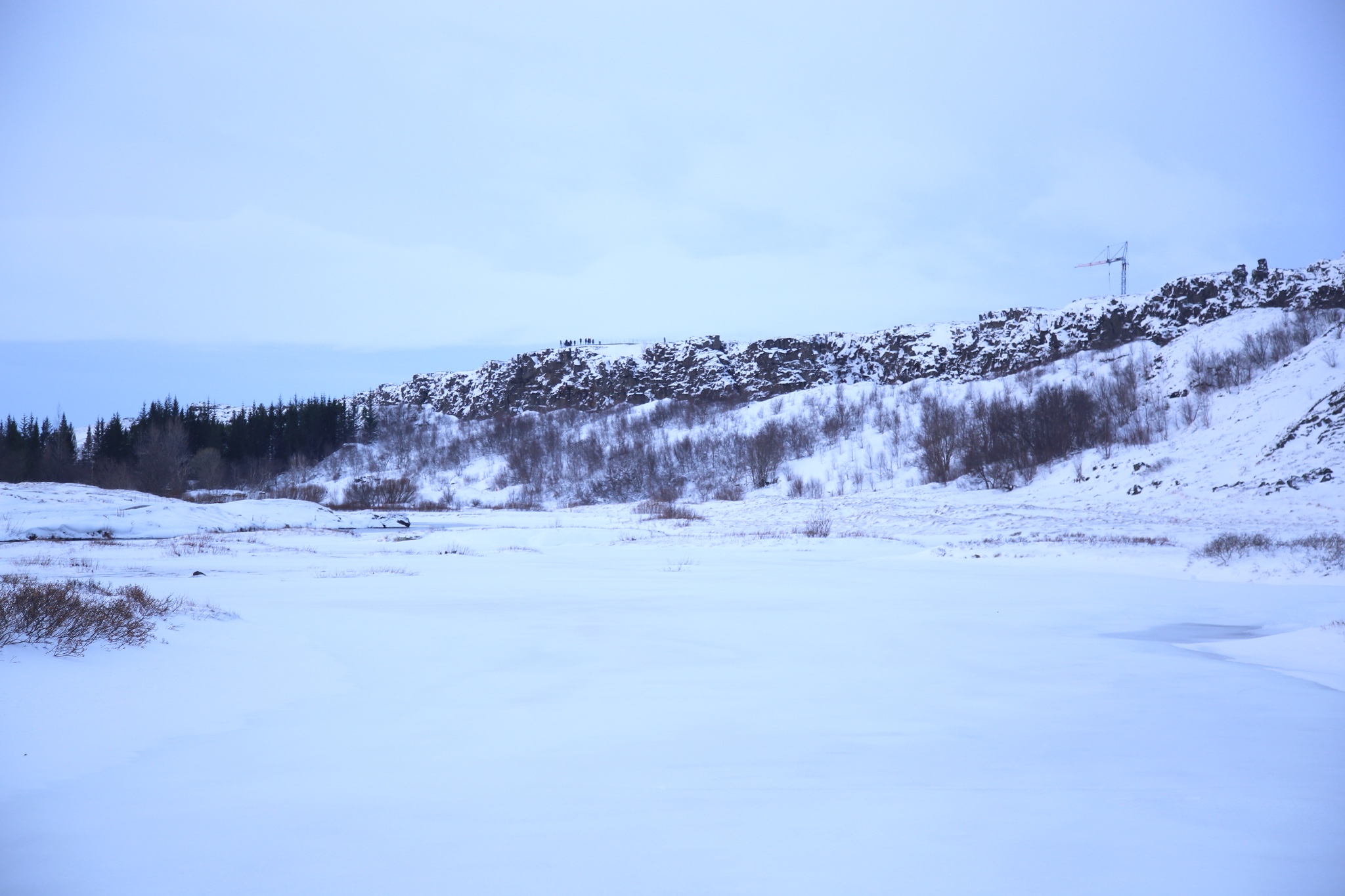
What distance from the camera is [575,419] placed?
8919 centimetres

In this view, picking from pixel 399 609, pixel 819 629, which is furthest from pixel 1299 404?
pixel 399 609

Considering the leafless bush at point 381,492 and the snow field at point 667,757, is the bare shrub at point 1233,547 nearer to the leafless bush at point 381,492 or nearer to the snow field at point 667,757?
the snow field at point 667,757

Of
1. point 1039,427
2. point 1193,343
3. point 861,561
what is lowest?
point 861,561

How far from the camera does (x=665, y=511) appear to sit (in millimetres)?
39969

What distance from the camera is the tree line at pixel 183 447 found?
6581 cm

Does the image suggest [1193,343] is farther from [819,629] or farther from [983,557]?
[819,629]

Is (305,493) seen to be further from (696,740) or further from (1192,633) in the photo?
(696,740)

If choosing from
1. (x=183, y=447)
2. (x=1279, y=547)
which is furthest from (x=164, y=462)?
(x=1279, y=547)

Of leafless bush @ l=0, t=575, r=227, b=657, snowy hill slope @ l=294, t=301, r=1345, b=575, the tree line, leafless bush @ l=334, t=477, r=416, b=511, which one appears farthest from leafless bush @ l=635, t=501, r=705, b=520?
the tree line

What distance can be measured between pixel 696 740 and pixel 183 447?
266ft

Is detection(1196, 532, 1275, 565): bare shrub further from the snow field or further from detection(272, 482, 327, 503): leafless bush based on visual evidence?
detection(272, 482, 327, 503): leafless bush

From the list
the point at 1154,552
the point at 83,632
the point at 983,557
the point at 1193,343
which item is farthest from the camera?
the point at 1193,343

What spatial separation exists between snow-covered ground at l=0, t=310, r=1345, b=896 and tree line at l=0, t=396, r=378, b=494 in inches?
2570

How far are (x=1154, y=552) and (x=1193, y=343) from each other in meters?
49.6
